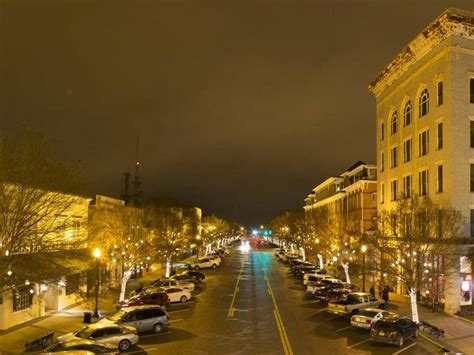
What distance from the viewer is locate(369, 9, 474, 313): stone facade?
34.7m

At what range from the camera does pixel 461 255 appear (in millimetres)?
32938

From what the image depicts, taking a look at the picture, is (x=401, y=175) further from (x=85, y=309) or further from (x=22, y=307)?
(x=22, y=307)

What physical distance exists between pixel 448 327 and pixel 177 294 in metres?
19.0

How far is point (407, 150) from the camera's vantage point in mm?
44281

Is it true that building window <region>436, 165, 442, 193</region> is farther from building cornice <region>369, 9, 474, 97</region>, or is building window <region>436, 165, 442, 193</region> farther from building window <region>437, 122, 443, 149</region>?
building cornice <region>369, 9, 474, 97</region>

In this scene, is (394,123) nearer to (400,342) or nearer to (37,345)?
(400,342)

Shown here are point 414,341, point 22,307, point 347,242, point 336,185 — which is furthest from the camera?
point 336,185

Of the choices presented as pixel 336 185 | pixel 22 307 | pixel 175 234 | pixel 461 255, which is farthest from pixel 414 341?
pixel 336 185

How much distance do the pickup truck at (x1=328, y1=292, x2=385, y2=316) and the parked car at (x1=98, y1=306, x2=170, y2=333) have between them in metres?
10.7

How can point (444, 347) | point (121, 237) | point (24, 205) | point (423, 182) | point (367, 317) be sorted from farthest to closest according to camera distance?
point (121, 237) → point (423, 182) → point (367, 317) → point (444, 347) → point (24, 205)

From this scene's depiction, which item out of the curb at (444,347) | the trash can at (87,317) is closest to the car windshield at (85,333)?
the trash can at (87,317)

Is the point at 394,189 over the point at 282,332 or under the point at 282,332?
over

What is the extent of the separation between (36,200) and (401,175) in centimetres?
3395

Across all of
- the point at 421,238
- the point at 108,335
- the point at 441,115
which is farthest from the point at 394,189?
the point at 108,335
